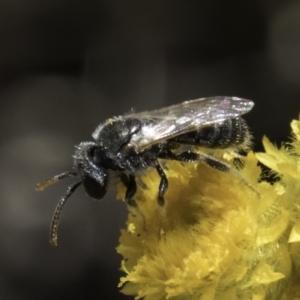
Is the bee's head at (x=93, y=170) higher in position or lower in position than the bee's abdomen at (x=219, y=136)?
lower

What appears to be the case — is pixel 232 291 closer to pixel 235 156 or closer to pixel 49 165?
pixel 235 156

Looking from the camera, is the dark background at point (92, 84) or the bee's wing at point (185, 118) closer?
the bee's wing at point (185, 118)

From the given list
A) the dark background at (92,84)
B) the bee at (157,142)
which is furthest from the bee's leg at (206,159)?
the dark background at (92,84)

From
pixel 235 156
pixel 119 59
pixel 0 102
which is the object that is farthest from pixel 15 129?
pixel 235 156

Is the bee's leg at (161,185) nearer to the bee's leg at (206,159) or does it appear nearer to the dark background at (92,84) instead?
the bee's leg at (206,159)

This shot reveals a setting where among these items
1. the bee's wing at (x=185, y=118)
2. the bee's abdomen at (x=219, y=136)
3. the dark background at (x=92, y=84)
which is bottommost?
Answer: the dark background at (x=92, y=84)

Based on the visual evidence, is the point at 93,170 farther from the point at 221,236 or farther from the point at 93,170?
the point at 221,236
